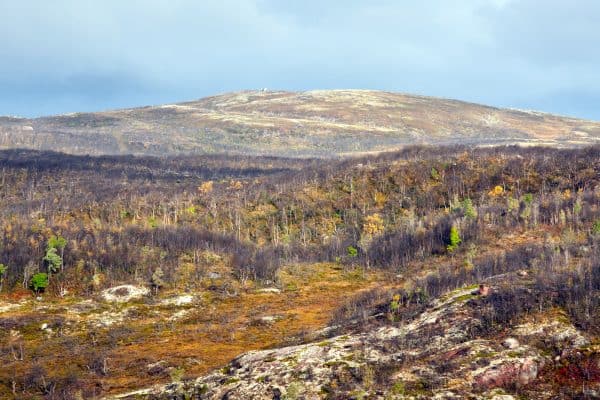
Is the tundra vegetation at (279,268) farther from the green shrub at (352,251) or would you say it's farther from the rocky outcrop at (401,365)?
the rocky outcrop at (401,365)

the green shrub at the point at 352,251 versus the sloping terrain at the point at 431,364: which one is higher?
the sloping terrain at the point at 431,364

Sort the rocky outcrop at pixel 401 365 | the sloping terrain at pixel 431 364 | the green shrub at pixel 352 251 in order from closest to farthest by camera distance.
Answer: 1. the sloping terrain at pixel 431 364
2. the rocky outcrop at pixel 401 365
3. the green shrub at pixel 352 251

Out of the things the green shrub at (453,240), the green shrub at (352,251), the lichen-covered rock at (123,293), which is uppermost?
the green shrub at (453,240)

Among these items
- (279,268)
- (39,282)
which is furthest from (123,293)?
(279,268)

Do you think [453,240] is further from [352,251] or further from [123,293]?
[123,293]

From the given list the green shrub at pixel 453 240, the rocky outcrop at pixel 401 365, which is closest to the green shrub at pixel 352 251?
the green shrub at pixel 453 240

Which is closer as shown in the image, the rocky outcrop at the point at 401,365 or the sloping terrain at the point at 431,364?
the sloping terrain at the point at 431,364

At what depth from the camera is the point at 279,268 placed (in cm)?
6319

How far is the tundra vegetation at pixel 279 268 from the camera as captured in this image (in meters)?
30.5

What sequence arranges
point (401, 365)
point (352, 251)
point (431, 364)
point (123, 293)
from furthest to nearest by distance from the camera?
point (352, 251) < point (123, 293) < point (401, 365) < point (431, 364)

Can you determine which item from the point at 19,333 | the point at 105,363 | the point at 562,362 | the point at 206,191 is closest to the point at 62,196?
the point at 206,191

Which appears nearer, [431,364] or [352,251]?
[431,364]

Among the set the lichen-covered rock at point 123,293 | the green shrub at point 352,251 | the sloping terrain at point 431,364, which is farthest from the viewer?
the green shrub at point 352,251

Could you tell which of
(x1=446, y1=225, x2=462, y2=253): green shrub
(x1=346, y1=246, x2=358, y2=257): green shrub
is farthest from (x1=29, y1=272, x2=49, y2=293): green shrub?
(x1=446, y1=225, x2=462, y2=253): green shrub
